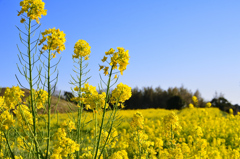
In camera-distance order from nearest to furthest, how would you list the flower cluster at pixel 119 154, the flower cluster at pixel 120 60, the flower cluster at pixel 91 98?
the flower cluster at pixel 120 60 < the flower cluster at pixel 91 98 < the flower cluster at pixel 119 154

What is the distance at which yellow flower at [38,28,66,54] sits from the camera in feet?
6.97

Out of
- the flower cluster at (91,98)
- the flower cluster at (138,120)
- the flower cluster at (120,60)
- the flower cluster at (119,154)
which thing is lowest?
the flower cluster at (119,154)

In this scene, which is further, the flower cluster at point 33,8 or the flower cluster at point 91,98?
the flower cluster at point 91,98

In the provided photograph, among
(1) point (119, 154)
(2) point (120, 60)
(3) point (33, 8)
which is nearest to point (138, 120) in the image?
(1) point (119, 154)

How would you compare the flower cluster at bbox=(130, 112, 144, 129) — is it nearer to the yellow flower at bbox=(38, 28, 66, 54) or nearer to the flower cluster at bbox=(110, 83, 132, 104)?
the flower cluster at bbox=(110, 83, 132, 104)

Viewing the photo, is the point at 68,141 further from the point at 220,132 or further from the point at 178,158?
the point at 220,132

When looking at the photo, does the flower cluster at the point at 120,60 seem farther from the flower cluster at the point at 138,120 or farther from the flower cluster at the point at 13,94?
the flower cluster at the point at 138,120

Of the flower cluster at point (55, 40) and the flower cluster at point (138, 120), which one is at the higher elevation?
the flower cluster at point (55, 40)

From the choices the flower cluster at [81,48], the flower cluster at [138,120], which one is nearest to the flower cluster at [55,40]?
the flower cluster at [81,48]

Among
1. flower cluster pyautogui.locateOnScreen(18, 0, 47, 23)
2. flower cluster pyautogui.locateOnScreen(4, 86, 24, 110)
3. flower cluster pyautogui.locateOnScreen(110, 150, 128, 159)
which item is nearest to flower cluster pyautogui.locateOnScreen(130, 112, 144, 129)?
flower cluster pyautogui.locateOnScreen(110, 150, 128, 159)

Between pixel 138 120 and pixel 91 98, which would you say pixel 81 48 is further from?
pixel 138 120

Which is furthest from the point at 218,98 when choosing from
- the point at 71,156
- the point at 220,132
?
the point at 71,156

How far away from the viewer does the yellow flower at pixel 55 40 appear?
2.12m

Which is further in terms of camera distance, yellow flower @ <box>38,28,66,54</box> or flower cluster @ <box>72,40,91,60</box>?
flower cluster @ <box>72,40,91,60</box>
